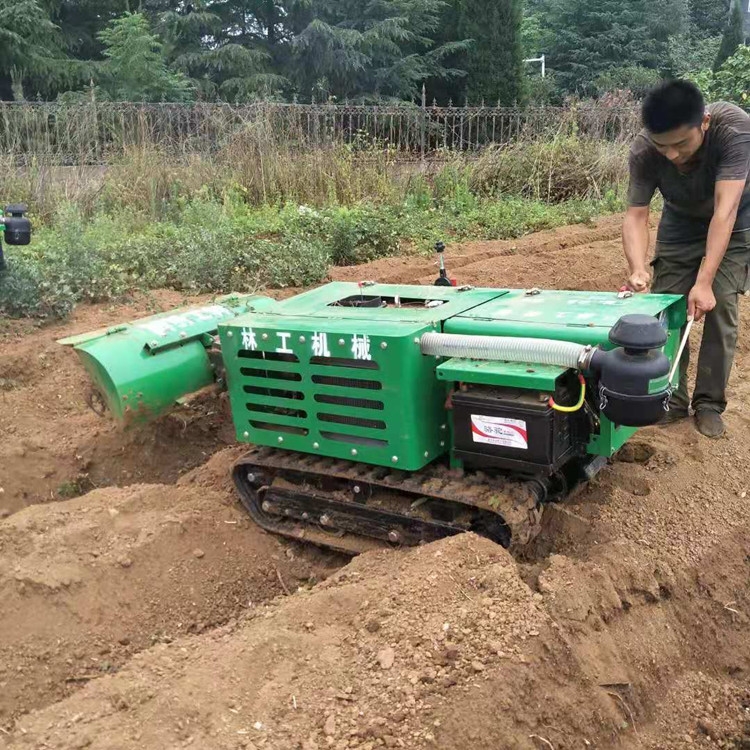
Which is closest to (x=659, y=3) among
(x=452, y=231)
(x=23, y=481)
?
(x=452, y=231)

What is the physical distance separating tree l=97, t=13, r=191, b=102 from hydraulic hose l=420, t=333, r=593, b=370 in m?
17.0

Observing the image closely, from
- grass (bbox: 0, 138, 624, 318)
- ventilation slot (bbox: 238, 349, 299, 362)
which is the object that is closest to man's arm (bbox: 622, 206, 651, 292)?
ventilation slot (bbox: 238, 349, 299, 362)

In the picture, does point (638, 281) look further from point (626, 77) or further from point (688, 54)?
point (688, 54)

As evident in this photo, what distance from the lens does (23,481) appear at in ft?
15.6

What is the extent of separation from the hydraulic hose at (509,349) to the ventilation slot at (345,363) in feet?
0.71

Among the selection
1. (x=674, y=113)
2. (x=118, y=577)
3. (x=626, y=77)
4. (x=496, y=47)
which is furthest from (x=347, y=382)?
(x=626, y=77)

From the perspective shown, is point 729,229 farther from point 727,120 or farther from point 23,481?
point 23,481

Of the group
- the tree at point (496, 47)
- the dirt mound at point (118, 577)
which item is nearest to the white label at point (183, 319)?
the dirt mound at point (118, 577)

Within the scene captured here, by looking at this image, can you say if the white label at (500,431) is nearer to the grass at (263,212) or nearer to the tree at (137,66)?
the grass at (263,212)

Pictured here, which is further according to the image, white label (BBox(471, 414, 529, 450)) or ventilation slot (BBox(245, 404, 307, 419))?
ventilation slot (BBox(245, 404, 307, 419))

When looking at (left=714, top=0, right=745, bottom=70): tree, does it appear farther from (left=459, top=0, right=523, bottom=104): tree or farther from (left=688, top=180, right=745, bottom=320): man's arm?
(left=688, top=180, right=745, bottom=320): man's arm

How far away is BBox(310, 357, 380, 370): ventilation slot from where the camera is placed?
338 cm

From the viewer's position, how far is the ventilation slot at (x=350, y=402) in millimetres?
3444

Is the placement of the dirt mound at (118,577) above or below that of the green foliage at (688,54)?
below
